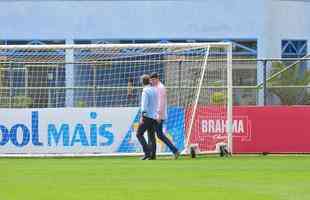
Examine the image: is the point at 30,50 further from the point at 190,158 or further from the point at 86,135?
the point at 190,158

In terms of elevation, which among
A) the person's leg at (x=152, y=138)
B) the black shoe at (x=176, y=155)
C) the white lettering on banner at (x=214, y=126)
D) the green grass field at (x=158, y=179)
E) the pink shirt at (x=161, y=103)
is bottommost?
the green grass field at (x=158, y=179)

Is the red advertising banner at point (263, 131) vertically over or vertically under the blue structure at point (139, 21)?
under

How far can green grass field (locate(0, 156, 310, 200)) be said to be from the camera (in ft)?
40.3

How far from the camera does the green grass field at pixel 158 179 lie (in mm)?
12297

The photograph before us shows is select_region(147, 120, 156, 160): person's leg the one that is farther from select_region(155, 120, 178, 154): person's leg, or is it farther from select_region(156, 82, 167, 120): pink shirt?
select_region(156, 82, 167, 120): pink shirt

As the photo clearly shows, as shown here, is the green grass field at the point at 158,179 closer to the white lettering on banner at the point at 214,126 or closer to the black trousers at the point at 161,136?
the black trousers at the point at 161,136

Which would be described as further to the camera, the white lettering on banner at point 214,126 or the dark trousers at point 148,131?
the white lettering on banner at point 214,126

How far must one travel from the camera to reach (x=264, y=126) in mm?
22953

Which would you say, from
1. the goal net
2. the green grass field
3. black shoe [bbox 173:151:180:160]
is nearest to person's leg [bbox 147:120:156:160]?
black shoe [bbox 173:151:180:160]

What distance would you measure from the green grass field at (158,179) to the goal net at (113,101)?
275 cm

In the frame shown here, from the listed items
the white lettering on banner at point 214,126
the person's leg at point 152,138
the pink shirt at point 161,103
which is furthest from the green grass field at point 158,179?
the white lettering on banner at point 214,126

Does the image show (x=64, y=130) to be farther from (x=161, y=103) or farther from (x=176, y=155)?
(x=176, y=155)

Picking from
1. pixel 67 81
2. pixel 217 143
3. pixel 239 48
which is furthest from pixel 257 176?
pixel 239 48

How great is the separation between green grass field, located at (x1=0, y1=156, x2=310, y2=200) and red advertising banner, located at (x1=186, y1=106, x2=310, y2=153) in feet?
9.56
